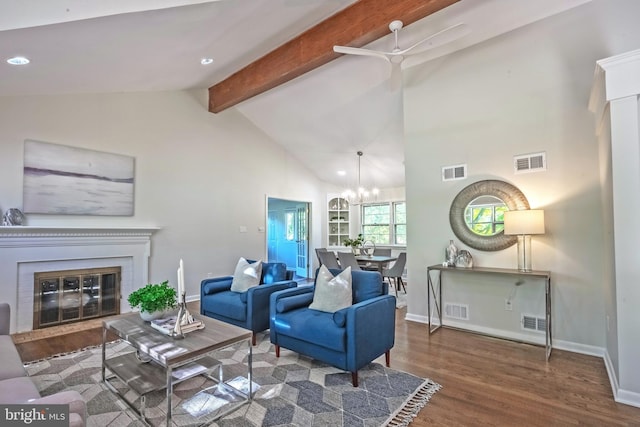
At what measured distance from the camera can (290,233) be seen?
348 inches

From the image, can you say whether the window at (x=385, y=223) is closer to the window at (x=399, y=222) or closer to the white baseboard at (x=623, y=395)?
the window at (x=399, y=222)

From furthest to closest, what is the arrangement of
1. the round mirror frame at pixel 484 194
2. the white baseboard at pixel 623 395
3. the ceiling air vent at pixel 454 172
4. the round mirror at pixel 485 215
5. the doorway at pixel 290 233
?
the doorway at pixel 290 233 → the ceiling air vent at pixel 454 172 → the round mirror at pixel 485 215 → the round mirror frame at pixel 484 194 → the white baseboard at pixel 623 395

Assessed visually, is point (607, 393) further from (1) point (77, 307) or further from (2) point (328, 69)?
(1) point (77, 307)

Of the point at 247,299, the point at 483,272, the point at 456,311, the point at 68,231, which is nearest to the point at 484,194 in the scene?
the point at 483,272

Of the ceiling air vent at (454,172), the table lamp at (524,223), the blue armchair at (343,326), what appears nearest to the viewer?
the blue armchair at (343,326)

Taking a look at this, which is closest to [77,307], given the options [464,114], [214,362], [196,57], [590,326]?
[214,362]

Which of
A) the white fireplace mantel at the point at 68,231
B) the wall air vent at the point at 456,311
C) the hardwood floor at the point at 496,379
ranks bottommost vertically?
the hardwood floor at the point at 496,379

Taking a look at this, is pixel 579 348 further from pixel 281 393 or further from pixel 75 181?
pixel 75 181

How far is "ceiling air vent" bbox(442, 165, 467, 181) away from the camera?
13.5ft

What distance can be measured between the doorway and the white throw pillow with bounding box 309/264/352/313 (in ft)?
16.2

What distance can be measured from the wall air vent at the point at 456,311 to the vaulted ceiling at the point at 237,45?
3099mm

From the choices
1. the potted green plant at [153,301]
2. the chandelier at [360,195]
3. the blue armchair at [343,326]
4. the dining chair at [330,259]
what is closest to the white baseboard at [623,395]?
the blue armchair at [343,326]

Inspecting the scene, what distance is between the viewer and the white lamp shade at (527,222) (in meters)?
3.37

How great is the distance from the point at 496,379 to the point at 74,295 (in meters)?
4.94
